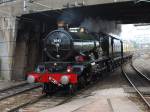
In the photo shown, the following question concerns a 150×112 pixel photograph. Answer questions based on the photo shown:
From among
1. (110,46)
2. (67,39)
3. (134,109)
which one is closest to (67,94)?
(67,39)

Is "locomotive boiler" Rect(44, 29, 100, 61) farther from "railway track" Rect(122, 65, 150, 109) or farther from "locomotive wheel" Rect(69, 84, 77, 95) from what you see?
"railway track" Rect(122, 65, 150, 109)

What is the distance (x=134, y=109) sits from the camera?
1218 centimetres

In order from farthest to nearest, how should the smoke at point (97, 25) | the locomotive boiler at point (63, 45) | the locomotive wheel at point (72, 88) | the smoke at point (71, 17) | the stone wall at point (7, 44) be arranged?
the stone wall at point (7, 44)
the smoke at point (71, 17)
the smoke at point (97, 25)
the locomotive boiler at point (63, 45)
the locomotive wheel at point (72, 88)

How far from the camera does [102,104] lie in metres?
13.2

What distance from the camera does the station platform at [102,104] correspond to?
39.9 ft

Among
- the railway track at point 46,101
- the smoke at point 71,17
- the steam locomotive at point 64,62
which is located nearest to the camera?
the railway track at point 46,101

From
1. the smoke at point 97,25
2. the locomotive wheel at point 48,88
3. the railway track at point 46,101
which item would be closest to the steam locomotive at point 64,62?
the locomotive wheel at point 48,88

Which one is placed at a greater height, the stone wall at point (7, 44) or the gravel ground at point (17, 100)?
the stone wall at point (7, 44)

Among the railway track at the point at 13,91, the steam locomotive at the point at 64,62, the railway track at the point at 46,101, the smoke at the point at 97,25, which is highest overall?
the smoke at the point at 97,25

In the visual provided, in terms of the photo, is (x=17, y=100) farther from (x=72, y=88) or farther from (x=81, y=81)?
(x=81, y=81)

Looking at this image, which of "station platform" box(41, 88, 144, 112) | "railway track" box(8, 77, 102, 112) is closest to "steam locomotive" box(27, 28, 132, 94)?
"railway track" box(8, 77, 102, 112)

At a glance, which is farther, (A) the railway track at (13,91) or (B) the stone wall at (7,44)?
(B) the stone wall at (7,44)

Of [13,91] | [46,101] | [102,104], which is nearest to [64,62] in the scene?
[46,101]

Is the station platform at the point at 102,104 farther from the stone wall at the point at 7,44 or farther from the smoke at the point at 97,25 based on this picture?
the stone wall at the point at 7,44
